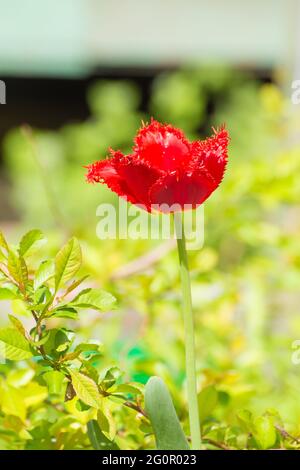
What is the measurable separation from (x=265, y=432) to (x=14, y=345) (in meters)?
0.21

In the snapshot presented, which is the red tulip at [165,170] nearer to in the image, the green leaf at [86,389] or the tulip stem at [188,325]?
the tulip stem at [188,325]

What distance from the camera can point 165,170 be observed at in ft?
1.83

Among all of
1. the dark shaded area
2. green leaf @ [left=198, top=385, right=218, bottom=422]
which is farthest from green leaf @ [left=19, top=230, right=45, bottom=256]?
the dark shaded area

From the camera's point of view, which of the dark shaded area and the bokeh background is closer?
the bokeh background

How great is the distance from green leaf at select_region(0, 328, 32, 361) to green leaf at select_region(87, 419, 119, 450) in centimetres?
10

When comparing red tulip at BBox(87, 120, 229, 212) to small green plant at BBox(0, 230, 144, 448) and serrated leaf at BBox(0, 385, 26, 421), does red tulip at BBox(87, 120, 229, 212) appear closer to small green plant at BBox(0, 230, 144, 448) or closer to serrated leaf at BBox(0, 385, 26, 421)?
small green plant at BBox(0, 230, 144, 448)

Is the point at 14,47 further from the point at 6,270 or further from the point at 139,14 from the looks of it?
the point at 6,270

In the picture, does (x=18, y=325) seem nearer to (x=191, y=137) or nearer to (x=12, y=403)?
(x=12, y=403)

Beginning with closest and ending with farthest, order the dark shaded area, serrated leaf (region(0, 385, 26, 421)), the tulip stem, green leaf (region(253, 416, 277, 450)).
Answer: the tulip stem → green leaf (region(253, 416, 277, 450)) → serrated leaf (region(0, 385, 26, 421)) → the dark shaded area

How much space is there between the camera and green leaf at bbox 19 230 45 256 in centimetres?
60

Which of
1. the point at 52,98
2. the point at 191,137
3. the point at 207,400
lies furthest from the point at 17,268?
the point at 52,98

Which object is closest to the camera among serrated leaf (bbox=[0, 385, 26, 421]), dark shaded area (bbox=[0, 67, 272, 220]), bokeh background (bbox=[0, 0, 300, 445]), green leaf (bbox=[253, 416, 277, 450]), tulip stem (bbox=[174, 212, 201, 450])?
tulip stem (bbox=[174, 212, 201, 450])
